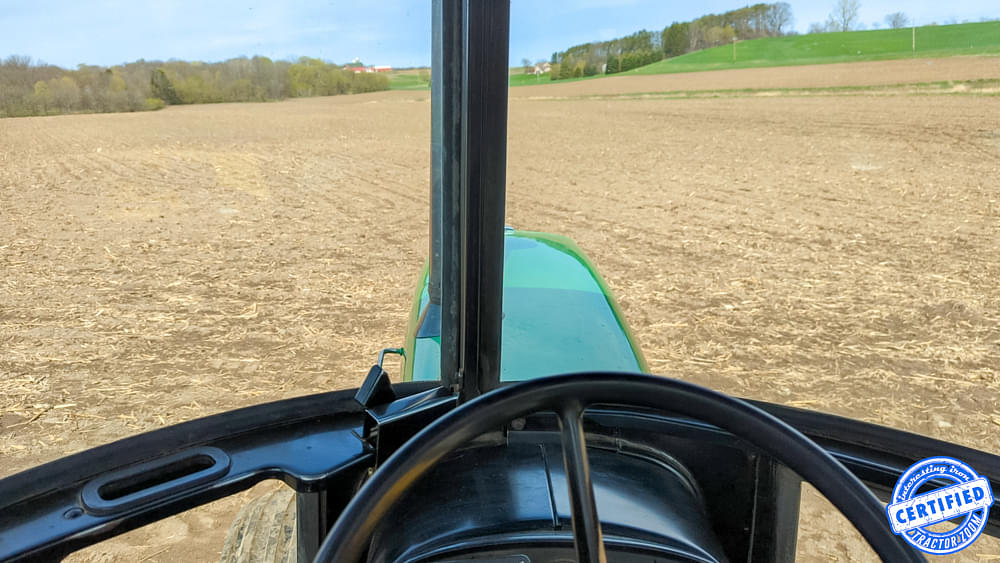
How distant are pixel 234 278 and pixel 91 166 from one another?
60 centimetres

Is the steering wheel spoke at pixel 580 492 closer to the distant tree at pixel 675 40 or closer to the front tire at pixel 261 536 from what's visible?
the distant tree at pixel 675 40

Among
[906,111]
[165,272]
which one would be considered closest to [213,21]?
[165,272]

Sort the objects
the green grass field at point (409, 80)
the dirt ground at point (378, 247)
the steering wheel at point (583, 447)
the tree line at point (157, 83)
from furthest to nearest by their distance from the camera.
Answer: the dirt ground at point (378, 247) < the green grass field at point (409, 80) < the tree line at point (157, 83) < the steering wheel at point (583, 447)

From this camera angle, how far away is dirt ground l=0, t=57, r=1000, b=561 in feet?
3.87

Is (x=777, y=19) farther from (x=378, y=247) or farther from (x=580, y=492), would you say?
(x=378, y=247)

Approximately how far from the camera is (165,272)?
60.1 inches

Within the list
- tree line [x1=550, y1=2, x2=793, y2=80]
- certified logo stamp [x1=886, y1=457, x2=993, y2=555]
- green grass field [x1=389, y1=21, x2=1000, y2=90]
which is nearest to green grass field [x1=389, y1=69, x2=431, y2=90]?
green grass field [x1=389, y1=21, x2=1000, y2=90]

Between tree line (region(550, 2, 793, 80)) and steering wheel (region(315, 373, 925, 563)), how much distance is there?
1.94 ft

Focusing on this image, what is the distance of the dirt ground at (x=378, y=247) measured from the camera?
1181 mm

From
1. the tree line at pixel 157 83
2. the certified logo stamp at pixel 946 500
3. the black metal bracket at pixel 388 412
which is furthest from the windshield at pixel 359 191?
the certified logo stamp at pixel 946 500

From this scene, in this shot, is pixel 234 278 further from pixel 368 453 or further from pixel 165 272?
pixel 368 453

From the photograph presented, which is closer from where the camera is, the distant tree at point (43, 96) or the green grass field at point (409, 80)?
the distant tree at point (43, 96)

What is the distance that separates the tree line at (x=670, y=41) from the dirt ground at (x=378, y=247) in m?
0.09

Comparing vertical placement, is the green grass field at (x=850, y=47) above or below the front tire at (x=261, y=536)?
above
